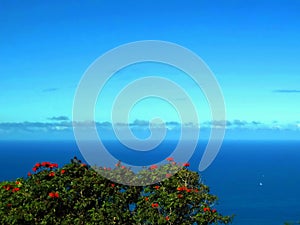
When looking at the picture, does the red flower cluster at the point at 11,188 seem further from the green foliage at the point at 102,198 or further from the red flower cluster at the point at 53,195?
the red flower cluster at the point at 53,195

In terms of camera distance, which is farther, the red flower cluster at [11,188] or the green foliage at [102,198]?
the red flower cluster at [11,188]

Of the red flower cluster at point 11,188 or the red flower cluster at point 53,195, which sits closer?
the red flower cluster at point 53,195

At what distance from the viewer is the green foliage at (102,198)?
31.3 ft

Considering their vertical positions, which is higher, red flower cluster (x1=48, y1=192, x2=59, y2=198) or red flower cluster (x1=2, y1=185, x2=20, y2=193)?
red flower cluster (x1=2, y1=185, x2=20, y2=193)

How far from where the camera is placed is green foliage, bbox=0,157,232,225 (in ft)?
31.3

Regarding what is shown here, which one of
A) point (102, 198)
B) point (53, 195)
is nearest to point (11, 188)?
point (53, 195)

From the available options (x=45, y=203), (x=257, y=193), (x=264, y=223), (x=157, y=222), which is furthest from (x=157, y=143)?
(x=257, y=193)

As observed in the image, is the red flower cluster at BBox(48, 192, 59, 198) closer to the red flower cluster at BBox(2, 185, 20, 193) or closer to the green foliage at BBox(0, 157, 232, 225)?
the green foliage at BBox(0, 157, 232, 225)

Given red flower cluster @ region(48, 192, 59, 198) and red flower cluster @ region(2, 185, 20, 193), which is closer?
red flower cluster @ region(48, 192, 59, 198)

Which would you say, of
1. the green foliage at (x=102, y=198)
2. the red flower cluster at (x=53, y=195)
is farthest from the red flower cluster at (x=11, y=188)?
the red flower cluster at (x=53, y=195)

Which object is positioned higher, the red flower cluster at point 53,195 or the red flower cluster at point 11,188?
the red flower cluster at point 11,188

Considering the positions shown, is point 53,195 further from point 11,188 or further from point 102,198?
point 11,188

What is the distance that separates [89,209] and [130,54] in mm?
3848

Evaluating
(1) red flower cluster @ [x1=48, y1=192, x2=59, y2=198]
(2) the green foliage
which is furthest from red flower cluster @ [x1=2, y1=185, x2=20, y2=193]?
(1) red flower cluster @ [x1=48, y1=192, x2=59, y2=198]
